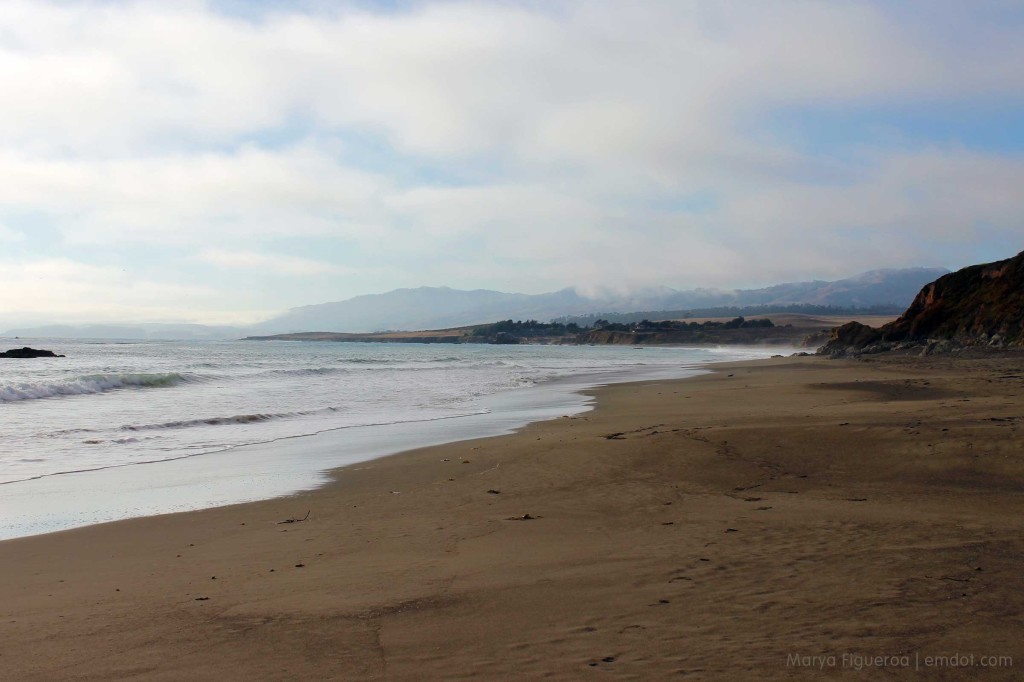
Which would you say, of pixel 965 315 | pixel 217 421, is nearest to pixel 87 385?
pixel 217 421

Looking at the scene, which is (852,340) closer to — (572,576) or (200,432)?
(200,432)

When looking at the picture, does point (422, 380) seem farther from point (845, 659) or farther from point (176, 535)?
point (845, 659)

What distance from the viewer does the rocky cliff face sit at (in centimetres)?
3566

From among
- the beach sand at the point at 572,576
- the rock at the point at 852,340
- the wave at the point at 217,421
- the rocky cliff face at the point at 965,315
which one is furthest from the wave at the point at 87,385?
the rock at the point at 852,340

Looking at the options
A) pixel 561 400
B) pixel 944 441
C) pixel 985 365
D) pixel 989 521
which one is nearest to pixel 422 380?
pixel 561 400

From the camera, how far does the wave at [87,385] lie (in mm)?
22047

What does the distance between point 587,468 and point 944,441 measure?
16.0 feet

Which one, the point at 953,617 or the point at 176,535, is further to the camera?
the point at 176,535

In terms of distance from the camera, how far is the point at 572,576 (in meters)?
5.04

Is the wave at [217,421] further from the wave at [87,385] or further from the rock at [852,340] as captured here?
the rock at [852,340]

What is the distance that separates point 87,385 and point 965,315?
1744 inches

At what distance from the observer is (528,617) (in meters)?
4.30

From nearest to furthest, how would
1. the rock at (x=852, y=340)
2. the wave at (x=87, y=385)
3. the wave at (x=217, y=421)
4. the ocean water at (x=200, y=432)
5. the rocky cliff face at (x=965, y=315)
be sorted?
1. the ocean water at (x=200, y=432)
2. the wave at (x=217, y=421)
3. the wave at (x=87, y=385)
4. the rocky cliff face at (x=965, y=315)
5. the rock at (x=852, y=340)

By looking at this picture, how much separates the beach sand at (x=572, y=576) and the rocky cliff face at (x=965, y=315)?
31.2 meters
